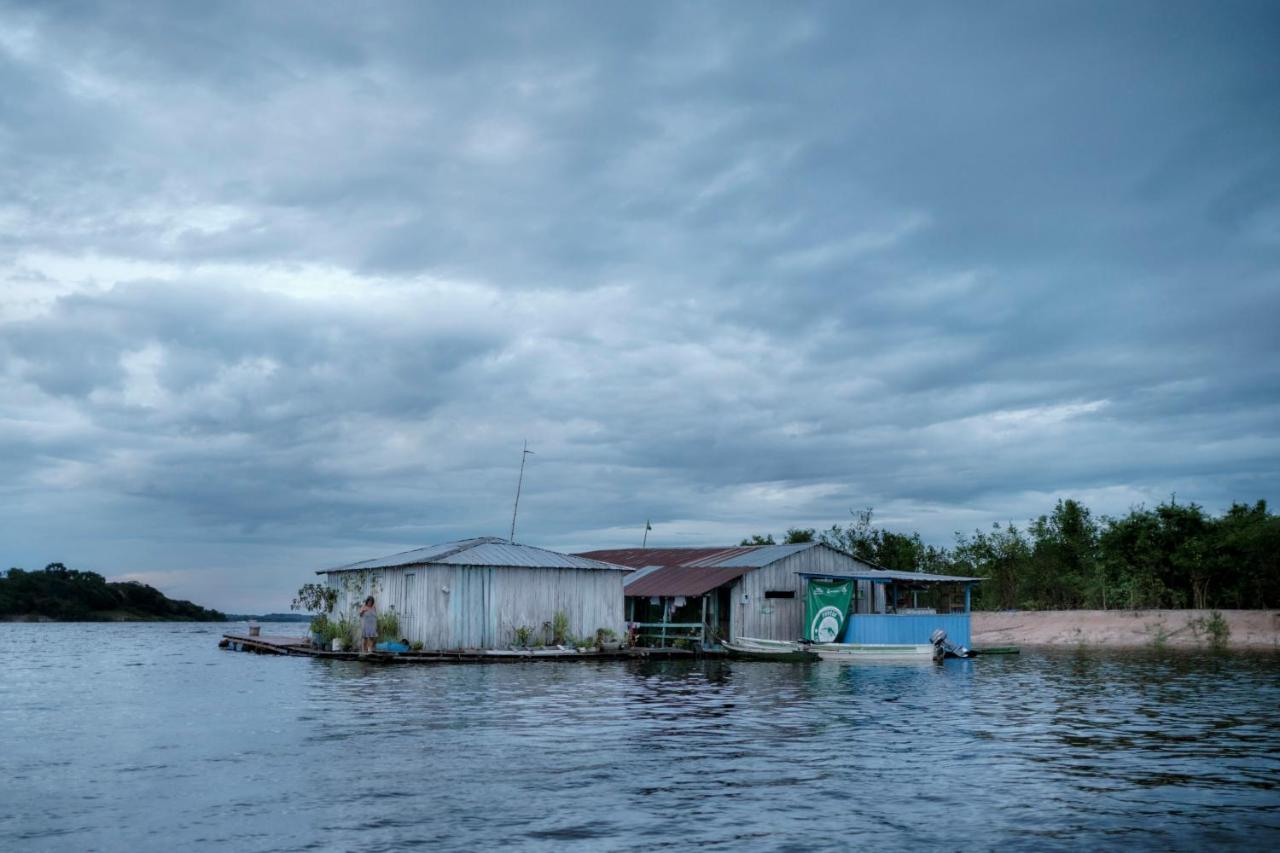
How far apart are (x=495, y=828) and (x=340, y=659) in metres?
33.2

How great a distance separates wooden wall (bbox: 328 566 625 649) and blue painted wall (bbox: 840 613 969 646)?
1052cm

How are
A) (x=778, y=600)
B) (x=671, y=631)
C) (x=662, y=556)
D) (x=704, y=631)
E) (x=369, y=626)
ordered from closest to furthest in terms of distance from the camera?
1. (x=369, y=626)
2. (x=704, y=631)
3. (x=778, y=600)
4. (x=671, y=631)
5. (x=662, y=556)

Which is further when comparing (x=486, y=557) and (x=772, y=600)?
(x=772, y=600)

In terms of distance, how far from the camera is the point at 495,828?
11773mm

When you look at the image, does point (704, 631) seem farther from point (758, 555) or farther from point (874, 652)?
point (874, 652)

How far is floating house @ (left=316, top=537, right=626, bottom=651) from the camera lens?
133ft

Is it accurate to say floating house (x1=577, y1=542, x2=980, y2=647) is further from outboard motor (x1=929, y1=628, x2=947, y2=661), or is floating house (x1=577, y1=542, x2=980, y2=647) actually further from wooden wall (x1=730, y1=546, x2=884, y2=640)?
outboard motor (x1=929, y1=628, x2=947, y2=661)

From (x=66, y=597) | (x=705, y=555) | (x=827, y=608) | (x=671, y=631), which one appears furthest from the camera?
(x=66, y=597)

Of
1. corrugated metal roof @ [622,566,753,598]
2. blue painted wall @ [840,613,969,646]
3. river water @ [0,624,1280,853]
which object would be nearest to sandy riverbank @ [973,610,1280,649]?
blue painted wall @ [840,613,969,646]

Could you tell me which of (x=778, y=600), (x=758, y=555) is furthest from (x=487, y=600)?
(x=758, y=555)

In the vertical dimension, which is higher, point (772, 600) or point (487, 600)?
point (487, 600)

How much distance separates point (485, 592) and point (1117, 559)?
43.8 metres

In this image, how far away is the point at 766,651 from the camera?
43.7 metres

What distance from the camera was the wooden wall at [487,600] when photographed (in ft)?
133
